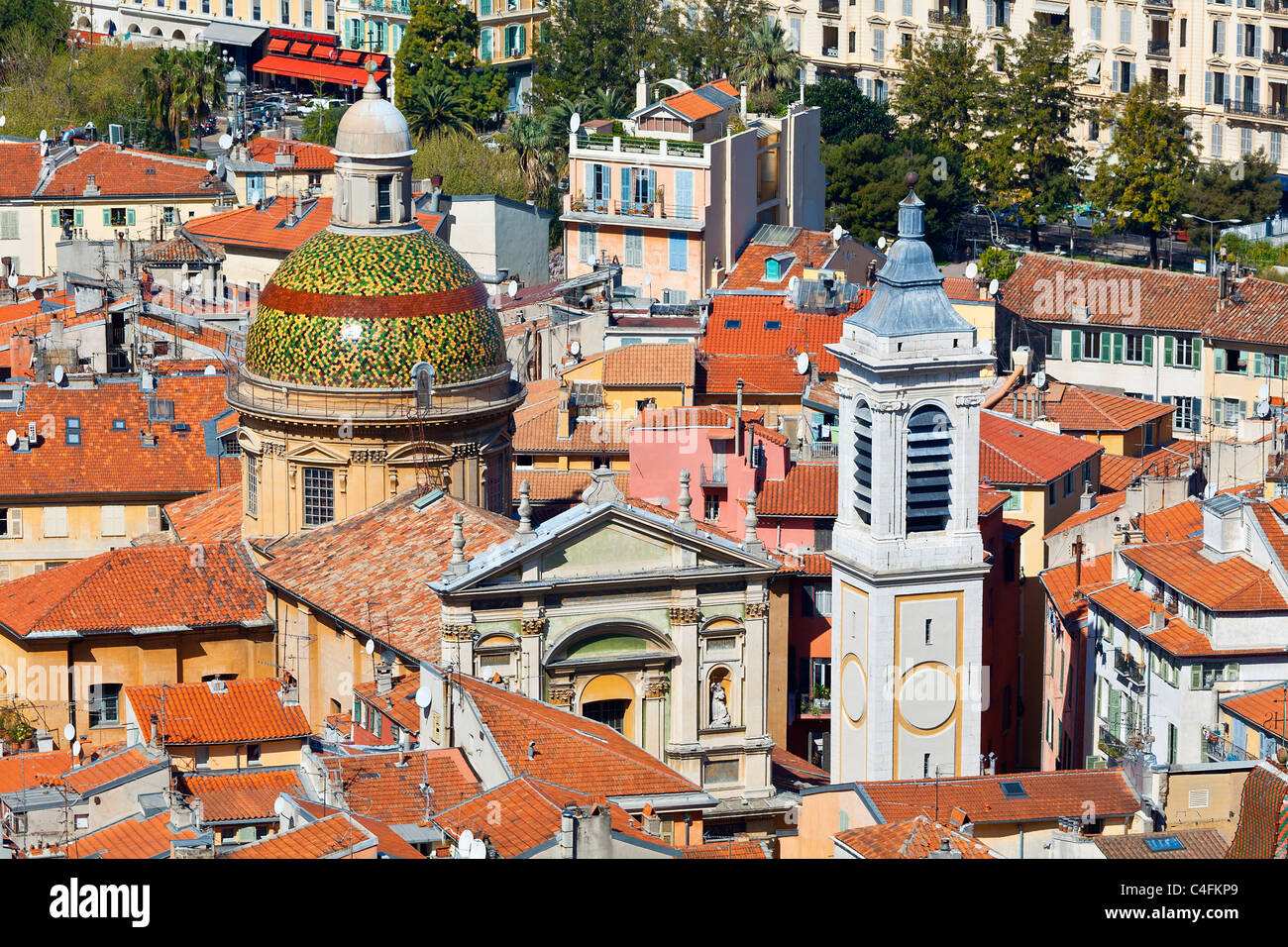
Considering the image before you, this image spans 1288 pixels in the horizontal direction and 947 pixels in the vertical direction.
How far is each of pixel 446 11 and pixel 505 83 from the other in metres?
4.23

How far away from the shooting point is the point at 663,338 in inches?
3378

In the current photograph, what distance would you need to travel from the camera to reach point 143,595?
57156mm

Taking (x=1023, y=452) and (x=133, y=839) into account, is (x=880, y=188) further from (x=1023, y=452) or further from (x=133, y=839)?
(x=133, y=839)

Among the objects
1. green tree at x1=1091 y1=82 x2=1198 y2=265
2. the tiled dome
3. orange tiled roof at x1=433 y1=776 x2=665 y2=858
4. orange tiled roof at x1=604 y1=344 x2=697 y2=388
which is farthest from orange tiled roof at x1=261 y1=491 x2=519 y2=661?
green tree at x1=1091 y1=82 x2=1198 y2=265

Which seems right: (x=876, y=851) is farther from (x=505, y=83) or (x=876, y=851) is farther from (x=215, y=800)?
(x=505, y=83)

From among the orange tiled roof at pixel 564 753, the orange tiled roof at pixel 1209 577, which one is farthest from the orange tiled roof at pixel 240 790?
the orange tiled roof at pixel 1209 577

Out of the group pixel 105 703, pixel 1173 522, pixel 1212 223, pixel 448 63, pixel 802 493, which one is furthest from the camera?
pixel 448 63

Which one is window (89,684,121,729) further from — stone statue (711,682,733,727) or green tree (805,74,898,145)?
green tree (805,74,898,145)

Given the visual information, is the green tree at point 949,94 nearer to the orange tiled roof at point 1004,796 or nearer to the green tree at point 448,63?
the green tree at point 448,63

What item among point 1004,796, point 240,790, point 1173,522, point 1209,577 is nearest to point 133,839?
point 240,790

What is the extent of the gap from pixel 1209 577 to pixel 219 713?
60.6ft

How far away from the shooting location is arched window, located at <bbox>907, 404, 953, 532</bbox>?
44844 millimetres

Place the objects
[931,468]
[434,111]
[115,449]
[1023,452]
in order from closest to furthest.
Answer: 1. [931,468]
2. [1023,452]
3. [115,449]
4. [434,111]

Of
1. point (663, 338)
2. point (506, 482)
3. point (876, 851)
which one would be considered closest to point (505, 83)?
point (663, 338)
